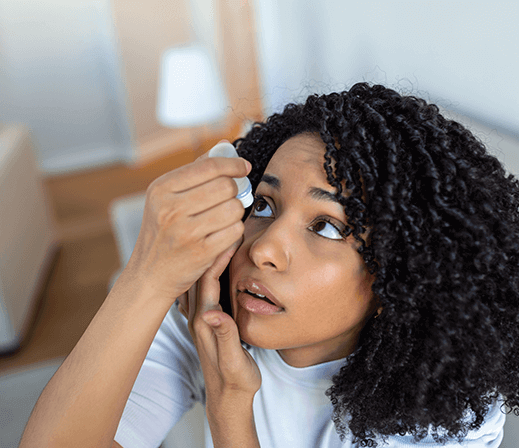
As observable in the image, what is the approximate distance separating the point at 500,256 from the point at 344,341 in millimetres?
322

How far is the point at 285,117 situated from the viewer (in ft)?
3.61

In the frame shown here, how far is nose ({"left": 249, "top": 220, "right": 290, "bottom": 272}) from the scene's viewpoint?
2.62 ft

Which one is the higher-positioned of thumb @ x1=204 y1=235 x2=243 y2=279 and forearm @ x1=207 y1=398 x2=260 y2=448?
thumb @ x1=204 y1=235 x2=243 y2=279

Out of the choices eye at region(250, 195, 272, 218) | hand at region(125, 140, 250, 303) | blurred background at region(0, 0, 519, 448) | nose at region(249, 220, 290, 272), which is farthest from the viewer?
blurred background at region(0, 0, 519, 448)

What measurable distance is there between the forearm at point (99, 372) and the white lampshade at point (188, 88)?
239cm

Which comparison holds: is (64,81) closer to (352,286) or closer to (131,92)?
(131,92)

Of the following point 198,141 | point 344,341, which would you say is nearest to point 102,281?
point 198,141

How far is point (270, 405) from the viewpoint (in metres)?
1.02

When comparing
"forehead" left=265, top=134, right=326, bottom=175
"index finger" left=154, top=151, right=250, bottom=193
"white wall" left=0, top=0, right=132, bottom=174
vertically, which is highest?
"index finger" left=154, top=151, right=250, bottom=193

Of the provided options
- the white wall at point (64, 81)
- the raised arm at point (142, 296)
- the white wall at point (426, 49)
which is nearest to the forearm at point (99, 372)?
the raised arm at point (142, 296)

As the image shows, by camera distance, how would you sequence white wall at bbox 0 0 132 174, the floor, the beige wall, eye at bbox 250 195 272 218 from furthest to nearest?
the beige wall, white wall at bbox 0 0 132 174, the floor, eye at bbox 250 195 272 218

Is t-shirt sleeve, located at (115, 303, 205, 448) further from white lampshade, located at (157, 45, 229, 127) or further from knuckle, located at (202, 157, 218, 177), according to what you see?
white lampshade, located at (157, 45, 229, 127)

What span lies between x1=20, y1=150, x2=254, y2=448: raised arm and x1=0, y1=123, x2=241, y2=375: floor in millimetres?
1773

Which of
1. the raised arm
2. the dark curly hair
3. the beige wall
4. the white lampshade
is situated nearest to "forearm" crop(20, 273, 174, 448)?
the raised arm
